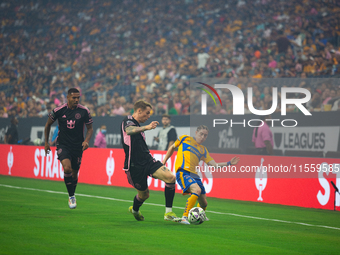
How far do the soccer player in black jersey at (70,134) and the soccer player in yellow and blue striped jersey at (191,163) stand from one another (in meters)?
2.30

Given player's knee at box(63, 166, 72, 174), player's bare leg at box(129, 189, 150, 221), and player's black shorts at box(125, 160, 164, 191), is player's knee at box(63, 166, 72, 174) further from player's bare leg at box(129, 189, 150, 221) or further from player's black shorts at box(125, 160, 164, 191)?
player's black shorts at box(125, 160, 164, 191)

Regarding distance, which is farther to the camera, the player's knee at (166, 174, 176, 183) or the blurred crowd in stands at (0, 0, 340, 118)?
the blurred crowd in stands at (0, 0, 340, 118)

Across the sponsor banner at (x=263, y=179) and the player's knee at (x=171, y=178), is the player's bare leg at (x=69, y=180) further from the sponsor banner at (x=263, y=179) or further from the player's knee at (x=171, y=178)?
the sponsor banner at (x=263, y=179)

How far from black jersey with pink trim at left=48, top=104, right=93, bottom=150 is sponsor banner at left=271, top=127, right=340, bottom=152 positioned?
663 centimetres

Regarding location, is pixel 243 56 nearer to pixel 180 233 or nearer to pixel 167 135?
pixel 167 135

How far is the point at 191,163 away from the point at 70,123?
2.90 meters

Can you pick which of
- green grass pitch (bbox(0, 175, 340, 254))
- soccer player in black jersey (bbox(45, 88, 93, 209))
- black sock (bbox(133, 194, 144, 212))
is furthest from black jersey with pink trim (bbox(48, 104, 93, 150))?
black sock (bbox(133, 194, 144, 212))

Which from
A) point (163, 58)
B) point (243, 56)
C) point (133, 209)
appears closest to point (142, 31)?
point (163, 58)

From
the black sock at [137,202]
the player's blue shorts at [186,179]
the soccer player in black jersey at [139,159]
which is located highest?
the soccer player in black jersey at [139,159]

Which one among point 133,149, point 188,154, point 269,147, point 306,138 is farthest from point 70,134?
point 306,138

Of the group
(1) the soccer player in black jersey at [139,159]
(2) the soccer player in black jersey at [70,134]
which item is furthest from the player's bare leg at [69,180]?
(1) the soccer player in black jersey at [139,159]

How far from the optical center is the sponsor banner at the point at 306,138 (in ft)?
44.5

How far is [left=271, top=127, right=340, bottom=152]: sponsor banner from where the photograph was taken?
534 inches

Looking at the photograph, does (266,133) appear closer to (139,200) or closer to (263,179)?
(263,179)
